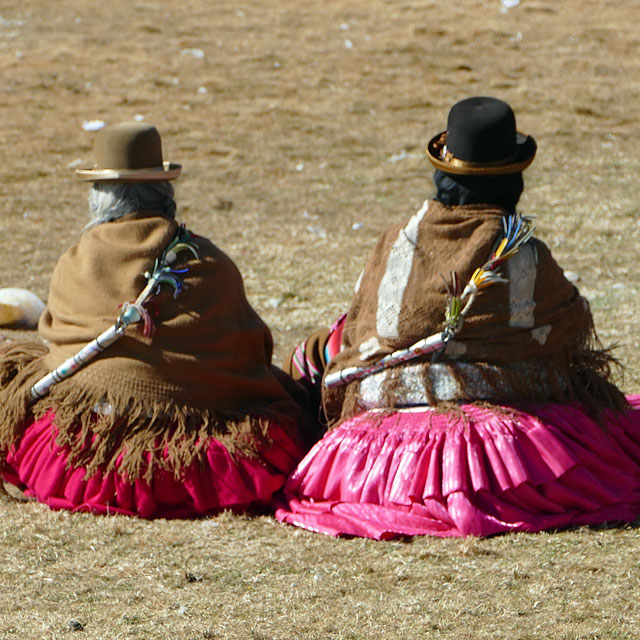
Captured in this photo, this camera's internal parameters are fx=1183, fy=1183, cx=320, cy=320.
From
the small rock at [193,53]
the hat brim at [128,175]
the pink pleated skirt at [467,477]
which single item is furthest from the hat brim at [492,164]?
the small rock at [193,53]

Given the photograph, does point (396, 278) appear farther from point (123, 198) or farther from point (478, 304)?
point (123, 198)

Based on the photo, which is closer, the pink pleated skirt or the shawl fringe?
the pink pleated skirt

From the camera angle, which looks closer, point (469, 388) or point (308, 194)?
point (469, 388)

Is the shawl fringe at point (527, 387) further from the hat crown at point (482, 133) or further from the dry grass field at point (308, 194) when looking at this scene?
the hat crown at point (482, 133)

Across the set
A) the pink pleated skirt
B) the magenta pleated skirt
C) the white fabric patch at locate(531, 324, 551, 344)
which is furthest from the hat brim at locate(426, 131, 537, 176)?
the magenta pleated skirt

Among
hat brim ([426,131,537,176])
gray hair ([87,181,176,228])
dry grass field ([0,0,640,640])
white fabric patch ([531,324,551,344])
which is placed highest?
hat brim ([426,131,537,176])

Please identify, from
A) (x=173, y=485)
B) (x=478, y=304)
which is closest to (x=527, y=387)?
(x=478, y=304)

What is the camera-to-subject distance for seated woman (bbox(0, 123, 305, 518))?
4.27 meters

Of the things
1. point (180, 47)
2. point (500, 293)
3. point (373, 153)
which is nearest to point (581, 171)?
point (373, 153)

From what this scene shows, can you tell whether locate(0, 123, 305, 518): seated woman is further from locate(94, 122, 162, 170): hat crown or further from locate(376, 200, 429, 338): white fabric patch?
locate(376, 200, 429, 338): white fabric patch

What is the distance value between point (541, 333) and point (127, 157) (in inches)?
64.4

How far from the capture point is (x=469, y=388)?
422cm

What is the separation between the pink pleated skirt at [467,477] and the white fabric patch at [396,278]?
0.33 metres

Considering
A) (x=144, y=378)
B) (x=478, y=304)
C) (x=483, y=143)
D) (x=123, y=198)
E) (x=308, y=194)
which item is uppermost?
(x=483, y=143)
